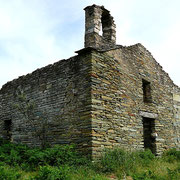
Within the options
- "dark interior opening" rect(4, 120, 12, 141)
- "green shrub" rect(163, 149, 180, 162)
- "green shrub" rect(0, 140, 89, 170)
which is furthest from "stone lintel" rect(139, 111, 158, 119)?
"dark interior opening" rect(4, 120, 12, 141)

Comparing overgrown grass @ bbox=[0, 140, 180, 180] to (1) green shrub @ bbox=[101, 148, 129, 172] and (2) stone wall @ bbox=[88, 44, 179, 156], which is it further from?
(2) stone wall @ bbox=[88, 44, 179, 156]

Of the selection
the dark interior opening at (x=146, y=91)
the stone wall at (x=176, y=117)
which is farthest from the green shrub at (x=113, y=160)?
the stone wall at (x=176, y=117)

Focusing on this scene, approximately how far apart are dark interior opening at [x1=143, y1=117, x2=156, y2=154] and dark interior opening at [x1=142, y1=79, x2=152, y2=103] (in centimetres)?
79

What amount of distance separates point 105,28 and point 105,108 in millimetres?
4036

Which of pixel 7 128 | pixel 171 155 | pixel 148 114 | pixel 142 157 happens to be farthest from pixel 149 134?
pixel 7 128

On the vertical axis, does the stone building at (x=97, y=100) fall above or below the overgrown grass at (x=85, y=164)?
above

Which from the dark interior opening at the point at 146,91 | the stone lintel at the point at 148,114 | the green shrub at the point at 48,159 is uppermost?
the dark interior opening at the point at 146,91

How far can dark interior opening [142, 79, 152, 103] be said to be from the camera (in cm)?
938

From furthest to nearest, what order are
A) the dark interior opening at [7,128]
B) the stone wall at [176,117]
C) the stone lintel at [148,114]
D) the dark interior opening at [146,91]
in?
the stone wall at [176,117]
the dark interior opening at [7,128]
the dark interior opening at [146,91]
the stone lintel at [148,114]

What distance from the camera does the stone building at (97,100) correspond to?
6859mm

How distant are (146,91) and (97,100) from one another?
3.43 metres

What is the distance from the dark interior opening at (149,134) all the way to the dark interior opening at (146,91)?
2.61ft

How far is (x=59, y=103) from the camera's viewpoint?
7.64m

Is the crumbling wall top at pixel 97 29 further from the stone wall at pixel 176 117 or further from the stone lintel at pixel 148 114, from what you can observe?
the stone wall at pixel 176 117
